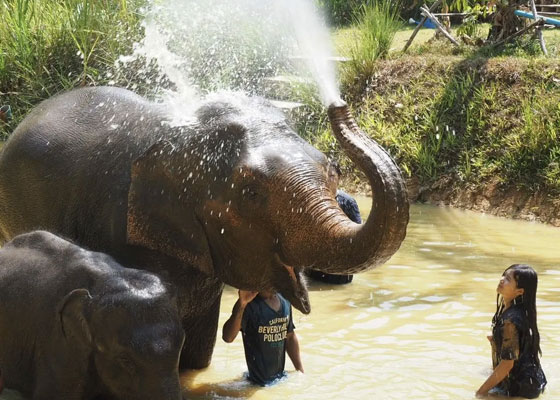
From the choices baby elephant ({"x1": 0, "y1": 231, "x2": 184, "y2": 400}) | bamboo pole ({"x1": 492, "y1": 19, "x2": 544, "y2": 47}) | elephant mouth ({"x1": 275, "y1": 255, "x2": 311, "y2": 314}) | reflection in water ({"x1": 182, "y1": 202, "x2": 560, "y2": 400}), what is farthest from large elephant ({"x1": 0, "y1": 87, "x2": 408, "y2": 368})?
bamboo pole ({"x1": 492, "y1": 19, "x2": 544, "y2": 47})

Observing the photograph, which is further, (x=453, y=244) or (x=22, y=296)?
(x=453, y=244)

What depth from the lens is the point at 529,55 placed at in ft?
45.2

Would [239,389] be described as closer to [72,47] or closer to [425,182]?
[425,182]

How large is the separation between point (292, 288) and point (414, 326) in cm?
305

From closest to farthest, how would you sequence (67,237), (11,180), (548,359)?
(67,237)
(11,180)
(548,359)

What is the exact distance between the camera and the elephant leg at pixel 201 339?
573cm

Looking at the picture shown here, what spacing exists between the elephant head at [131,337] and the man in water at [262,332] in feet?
4.72

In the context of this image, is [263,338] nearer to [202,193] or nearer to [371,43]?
[202,193]

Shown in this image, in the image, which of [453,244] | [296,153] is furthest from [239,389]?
[453,244]

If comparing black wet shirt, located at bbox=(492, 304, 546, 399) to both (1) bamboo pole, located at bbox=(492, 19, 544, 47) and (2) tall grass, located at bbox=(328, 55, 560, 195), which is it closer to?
(2) tall grass, located at bbox=(328, 55, 560, 195)

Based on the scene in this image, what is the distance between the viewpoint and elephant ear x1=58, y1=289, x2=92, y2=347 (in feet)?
15.0

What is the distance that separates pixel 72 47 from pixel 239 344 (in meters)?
8.38

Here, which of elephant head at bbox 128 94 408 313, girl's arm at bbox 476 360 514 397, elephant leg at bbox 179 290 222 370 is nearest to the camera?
elephant head at bbox 128 94 408 313

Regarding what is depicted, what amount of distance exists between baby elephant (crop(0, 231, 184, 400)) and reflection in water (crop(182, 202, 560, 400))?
118 centimetres
